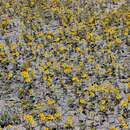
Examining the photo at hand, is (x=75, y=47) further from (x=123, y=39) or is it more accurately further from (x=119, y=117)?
(x=119, y=117)

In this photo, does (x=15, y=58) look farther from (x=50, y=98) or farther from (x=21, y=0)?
(x=21, y=0)

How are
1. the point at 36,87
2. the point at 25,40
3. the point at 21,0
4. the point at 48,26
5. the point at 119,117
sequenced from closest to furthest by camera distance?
the point at 119,117, the point at 36,87, the point at 25,40, the point at 48,26, the point at 21,0

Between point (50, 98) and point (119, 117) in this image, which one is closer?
point (119, 117)

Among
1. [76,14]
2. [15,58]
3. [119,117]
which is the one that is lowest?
[119,117]

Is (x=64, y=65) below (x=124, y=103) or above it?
above

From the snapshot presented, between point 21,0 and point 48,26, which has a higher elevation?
point 21,0

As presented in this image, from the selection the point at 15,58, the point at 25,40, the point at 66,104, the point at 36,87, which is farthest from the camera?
the point at 25,40

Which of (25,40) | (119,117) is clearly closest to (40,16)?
(25,40)

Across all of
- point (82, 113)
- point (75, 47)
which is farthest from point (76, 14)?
point (82, 113)

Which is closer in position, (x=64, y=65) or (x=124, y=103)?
(x=124, y=103)
